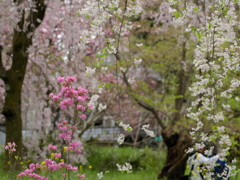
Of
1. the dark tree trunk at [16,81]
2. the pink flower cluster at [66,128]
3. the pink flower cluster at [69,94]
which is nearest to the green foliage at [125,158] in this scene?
the dark tree trunk at [16,81]

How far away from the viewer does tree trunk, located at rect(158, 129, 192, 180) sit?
357 inches

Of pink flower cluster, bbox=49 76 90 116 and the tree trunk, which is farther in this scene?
the tree trunk

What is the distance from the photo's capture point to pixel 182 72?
10.2 m

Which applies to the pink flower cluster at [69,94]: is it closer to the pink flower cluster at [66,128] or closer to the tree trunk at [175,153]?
the pink flower cluster at [66,128]

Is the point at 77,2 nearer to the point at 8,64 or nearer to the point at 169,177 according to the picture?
the point at 8,64

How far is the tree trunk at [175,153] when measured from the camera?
906 centimetres

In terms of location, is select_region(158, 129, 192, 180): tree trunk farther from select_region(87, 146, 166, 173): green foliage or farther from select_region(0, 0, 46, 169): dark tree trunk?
select_region(0, 0, 46, 169): dark tree trunk

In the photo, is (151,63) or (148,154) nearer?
(151,63)

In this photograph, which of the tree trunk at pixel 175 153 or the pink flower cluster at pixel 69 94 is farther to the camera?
the tree trunk at pixel 175 153

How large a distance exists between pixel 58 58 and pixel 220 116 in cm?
660

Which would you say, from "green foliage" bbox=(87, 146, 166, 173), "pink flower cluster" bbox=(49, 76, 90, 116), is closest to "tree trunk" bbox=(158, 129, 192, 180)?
"green foliage" bbox=(87, 146, 166, 173)

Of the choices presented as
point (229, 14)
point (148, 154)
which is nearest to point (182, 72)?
point (148, 154)

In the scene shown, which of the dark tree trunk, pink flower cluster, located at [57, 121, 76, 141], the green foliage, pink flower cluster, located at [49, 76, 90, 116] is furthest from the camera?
the green foliage

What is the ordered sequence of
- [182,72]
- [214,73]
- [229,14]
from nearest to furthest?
[229,14], [214,73], [182,72]
